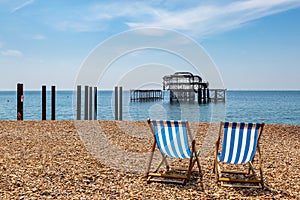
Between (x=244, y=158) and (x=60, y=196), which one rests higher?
(x=244, y=158)

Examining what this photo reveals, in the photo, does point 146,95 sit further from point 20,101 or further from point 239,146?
point 239,146

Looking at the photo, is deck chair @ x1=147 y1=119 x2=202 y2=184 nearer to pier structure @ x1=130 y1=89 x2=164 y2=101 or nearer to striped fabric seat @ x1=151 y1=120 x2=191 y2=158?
striped fabric seat @ x1=151 y1=120 x2=191 y2=158

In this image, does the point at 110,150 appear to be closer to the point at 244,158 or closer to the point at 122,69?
the point at 244,158

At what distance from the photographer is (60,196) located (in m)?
3.32

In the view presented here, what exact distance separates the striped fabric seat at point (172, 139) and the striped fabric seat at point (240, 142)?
18.9 inches

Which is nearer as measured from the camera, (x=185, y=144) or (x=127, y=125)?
(x=185, y=144)

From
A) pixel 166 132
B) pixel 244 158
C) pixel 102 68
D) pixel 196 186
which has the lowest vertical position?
pixel 196 186

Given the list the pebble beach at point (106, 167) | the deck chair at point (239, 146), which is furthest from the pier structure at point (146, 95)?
the deck chair at point (239, 146)

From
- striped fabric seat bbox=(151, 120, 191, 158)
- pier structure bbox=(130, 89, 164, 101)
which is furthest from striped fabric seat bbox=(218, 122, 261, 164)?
pier structure bbox=(130, 89, 164, 101)

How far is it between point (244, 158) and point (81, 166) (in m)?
2.16

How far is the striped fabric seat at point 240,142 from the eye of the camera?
3.88 metres

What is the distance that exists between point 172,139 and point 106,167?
3.53 feet

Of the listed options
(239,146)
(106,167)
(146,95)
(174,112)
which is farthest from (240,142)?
(146,95)

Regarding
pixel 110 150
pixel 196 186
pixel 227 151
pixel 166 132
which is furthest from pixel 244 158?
pixel 110 150
